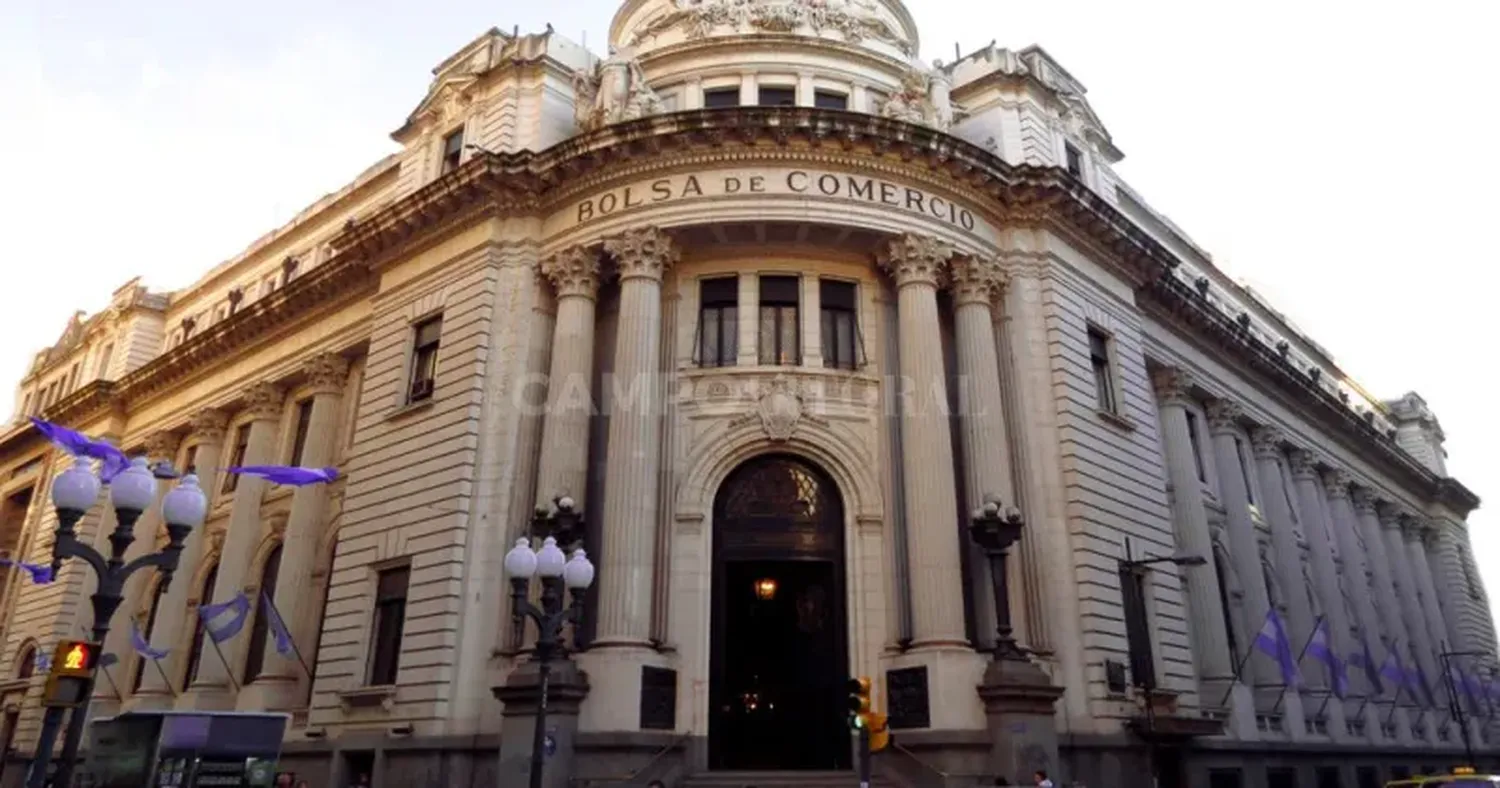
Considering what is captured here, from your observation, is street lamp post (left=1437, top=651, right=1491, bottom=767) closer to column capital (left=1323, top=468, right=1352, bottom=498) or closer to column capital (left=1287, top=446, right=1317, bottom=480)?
column capital (left=1323, top=468, right=1352, bottom=498)

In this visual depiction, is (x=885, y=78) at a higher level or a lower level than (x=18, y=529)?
higher

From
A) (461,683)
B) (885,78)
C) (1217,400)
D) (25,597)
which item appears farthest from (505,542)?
(25,597)

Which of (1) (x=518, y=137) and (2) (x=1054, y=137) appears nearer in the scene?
(1) (x=518, y=137)

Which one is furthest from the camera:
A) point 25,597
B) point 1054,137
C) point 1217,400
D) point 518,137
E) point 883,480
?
point 25,597

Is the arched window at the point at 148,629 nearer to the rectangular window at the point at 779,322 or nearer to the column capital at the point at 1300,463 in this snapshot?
the rectangular window at the point at 779,322

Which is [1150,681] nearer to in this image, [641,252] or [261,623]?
[641,252]

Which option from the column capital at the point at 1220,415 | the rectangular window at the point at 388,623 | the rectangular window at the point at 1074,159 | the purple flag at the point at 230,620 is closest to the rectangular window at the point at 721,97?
the rectangular window at the point at 1074,159

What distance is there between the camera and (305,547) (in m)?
28.1

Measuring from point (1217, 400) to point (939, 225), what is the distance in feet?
49.5

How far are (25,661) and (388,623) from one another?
77.6 ft

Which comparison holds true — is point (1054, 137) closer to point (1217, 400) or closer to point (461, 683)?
point (1217, 400)

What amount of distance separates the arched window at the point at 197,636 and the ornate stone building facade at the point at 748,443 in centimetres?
25

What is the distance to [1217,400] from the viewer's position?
113 ft

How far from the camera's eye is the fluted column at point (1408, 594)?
43.2 metres
